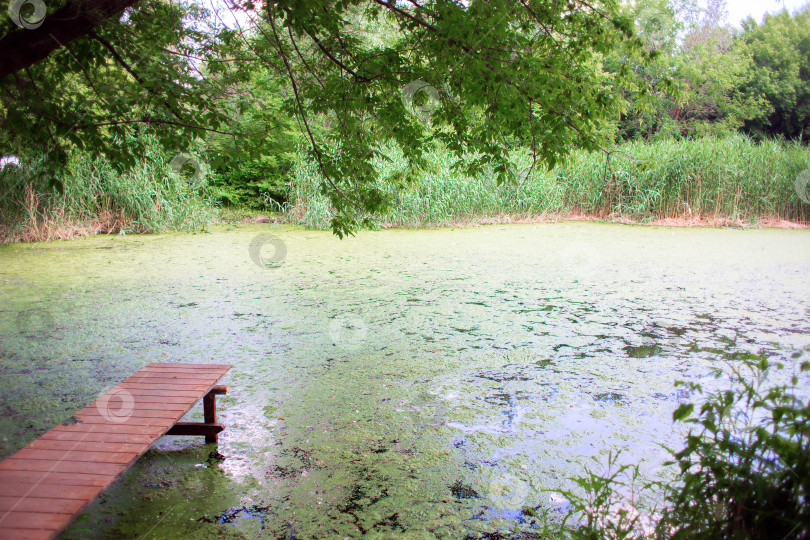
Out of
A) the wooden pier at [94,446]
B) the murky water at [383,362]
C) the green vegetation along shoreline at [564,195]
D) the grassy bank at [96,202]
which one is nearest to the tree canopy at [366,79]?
the murky water at [383,362]

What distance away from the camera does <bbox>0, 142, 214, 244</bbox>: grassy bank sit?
7777mm

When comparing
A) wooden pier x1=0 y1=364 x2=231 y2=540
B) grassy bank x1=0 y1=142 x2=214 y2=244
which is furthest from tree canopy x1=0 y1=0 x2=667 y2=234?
grassy bank x1=0 y1=142 x2=214 y2=244

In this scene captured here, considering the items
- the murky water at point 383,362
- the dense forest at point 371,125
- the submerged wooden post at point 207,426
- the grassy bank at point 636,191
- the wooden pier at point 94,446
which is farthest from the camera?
the grassy bank at point 636,191

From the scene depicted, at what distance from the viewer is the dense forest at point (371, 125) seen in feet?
10.4

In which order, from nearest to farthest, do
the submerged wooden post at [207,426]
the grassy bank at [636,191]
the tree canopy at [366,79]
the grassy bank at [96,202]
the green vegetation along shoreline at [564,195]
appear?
the submerged wooden post at [207,426], the tree canopy at [366,79], the grassy bank at [96,202], the green vegetation along shoreline at [564,195], the grassy bank at [636,191]

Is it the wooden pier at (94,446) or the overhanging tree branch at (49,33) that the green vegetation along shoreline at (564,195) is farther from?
the wooden pier at (94,446)

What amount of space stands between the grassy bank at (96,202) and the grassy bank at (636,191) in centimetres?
212

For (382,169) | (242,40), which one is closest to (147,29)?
(242,40)

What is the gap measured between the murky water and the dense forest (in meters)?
0.94

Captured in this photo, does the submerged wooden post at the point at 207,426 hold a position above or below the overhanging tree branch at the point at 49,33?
below

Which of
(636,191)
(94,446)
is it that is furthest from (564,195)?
(94,446)

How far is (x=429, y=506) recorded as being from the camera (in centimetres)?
200

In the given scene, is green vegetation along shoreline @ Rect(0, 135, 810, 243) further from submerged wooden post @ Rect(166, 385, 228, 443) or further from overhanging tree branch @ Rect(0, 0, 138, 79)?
submerged wooden post @ Rect(166, 385, 228, 443)

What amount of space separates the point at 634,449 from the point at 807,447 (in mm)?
1396
